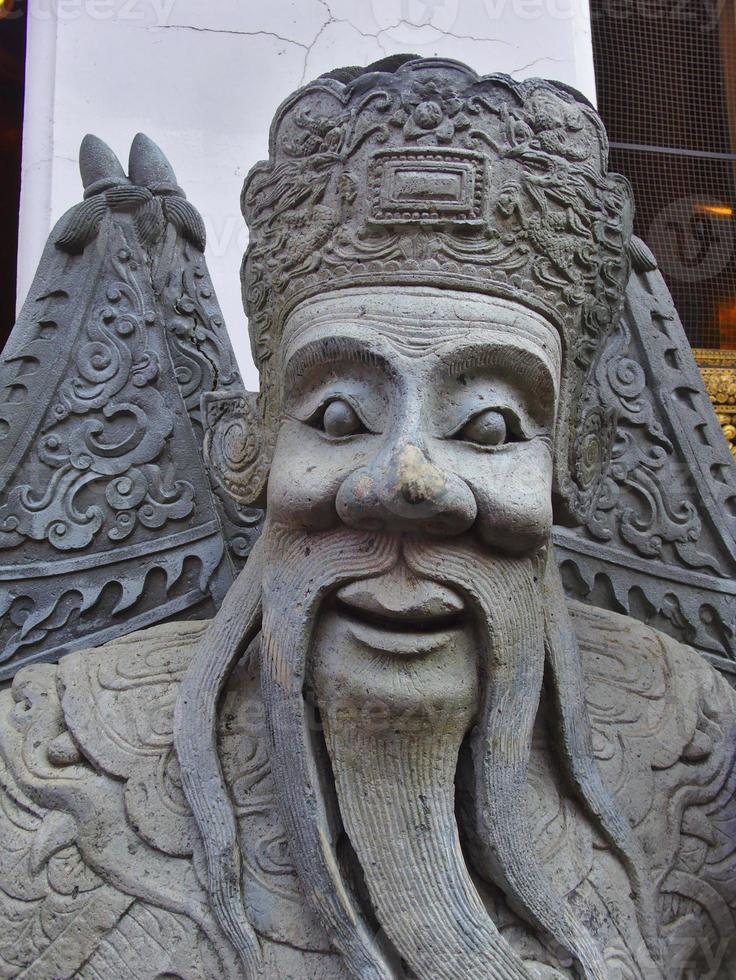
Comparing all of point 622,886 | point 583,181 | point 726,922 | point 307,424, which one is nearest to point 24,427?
point 307,424

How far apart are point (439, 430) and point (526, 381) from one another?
0.16 metres

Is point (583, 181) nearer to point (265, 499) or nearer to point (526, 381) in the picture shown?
point (526, 381)

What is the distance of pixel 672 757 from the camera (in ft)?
5.45

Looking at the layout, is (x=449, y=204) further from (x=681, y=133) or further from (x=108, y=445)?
(x=681, y=133)

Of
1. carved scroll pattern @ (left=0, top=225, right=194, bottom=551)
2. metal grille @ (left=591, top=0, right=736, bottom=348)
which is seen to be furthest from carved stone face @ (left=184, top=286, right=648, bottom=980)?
metal grille @ (left=591, top=0, right=736, bottom=348)

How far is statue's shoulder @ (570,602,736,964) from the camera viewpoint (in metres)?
1.57

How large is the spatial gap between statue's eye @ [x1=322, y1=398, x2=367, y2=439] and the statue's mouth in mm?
209

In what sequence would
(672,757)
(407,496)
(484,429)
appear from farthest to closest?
(672,757) < (484,429) < (407,496)

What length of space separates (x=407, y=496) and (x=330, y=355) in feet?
0.87

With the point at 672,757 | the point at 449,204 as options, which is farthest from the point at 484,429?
the point at 672,757

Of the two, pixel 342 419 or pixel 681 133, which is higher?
pixel 681 133

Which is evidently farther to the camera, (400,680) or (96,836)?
(96,836)

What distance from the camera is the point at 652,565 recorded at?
220cm

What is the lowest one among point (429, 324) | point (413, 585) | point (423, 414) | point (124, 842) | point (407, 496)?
point (124, 842)
